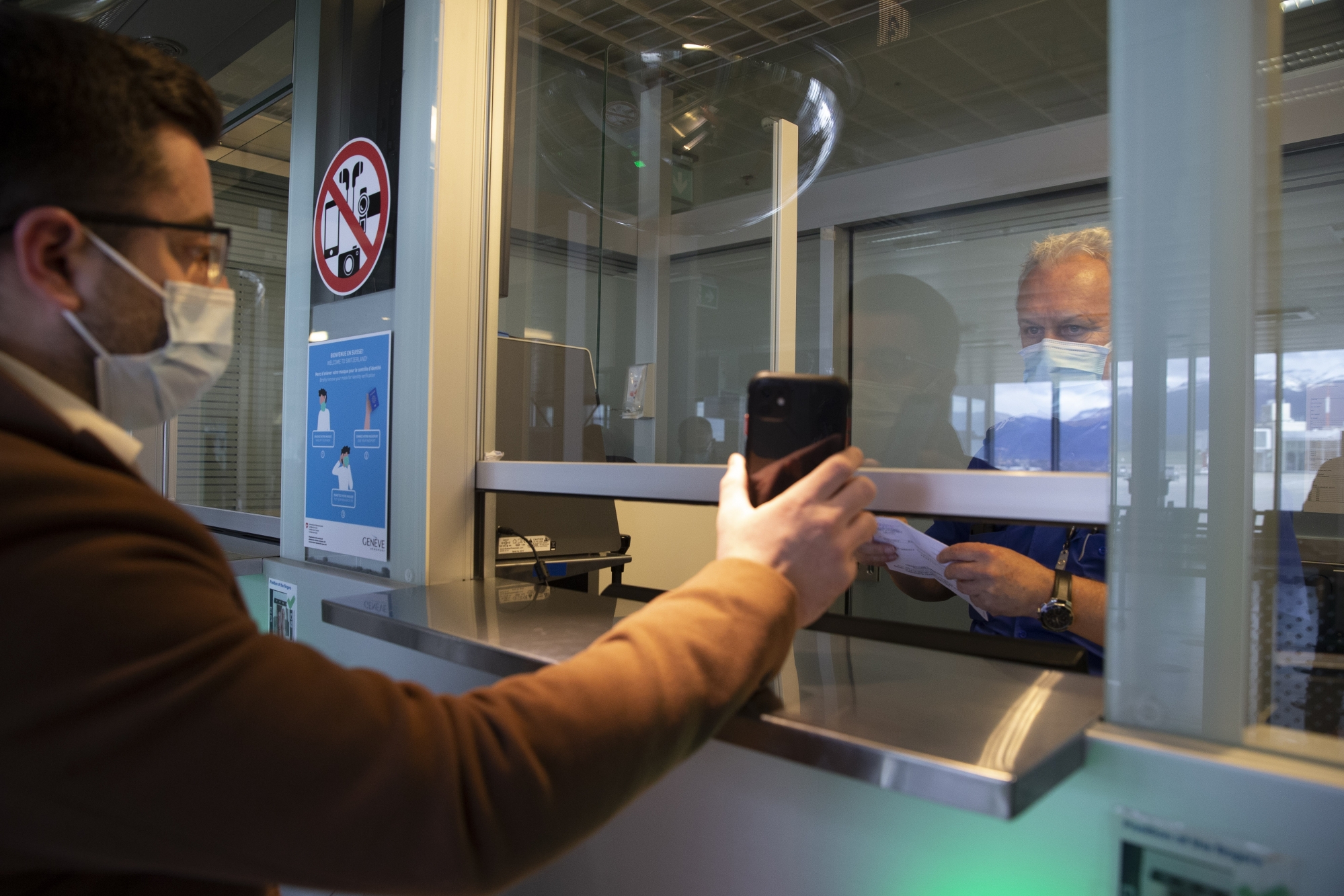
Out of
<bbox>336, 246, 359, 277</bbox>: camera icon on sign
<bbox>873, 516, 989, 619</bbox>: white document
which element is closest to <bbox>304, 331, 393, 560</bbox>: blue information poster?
<bbox>336, 246, 359, 277</bbox>: camera icon on sign

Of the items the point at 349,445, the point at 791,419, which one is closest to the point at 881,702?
the point at 791,419

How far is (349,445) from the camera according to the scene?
1387 millimetres

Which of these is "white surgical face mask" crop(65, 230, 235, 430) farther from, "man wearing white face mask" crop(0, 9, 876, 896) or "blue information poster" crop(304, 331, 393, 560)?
"blue information poster" crop(304, 331, 393, 560)

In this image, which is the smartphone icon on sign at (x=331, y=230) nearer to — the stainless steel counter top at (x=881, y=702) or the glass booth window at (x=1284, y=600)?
the stainless steel counter top at (x=881, y=702)

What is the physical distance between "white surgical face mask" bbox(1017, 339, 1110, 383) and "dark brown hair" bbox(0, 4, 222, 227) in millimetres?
1033

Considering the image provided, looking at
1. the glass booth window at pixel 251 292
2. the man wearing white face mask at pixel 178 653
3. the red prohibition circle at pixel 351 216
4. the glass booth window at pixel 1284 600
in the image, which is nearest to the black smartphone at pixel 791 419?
the man wearing white face mask at pixel 178 653

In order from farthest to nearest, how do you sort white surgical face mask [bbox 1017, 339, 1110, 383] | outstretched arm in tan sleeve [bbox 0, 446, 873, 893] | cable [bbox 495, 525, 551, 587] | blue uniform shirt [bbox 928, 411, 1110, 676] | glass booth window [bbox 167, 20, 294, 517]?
glass booth window [bbox 167, 20, 294, 517]
cable [bbox 495, 525, 551, 587]
white surgical face mask [bbox 1017, 339, 1110, 383]
blue uniform shirt [bbox 928, 411, 1110, 676]
outstretched arm in tan sleeve [bbox 0, 446, 873, 893]

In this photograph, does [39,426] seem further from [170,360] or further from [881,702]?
[881,702]

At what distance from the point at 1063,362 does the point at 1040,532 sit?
0.42 meters

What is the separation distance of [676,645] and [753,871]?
361mm

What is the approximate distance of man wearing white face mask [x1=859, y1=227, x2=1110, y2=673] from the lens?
1080mm

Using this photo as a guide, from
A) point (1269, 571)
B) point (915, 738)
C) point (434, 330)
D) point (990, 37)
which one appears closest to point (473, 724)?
point (915, 738)

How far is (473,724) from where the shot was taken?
49 centimetres

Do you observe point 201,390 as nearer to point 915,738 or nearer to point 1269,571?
point 915,738
